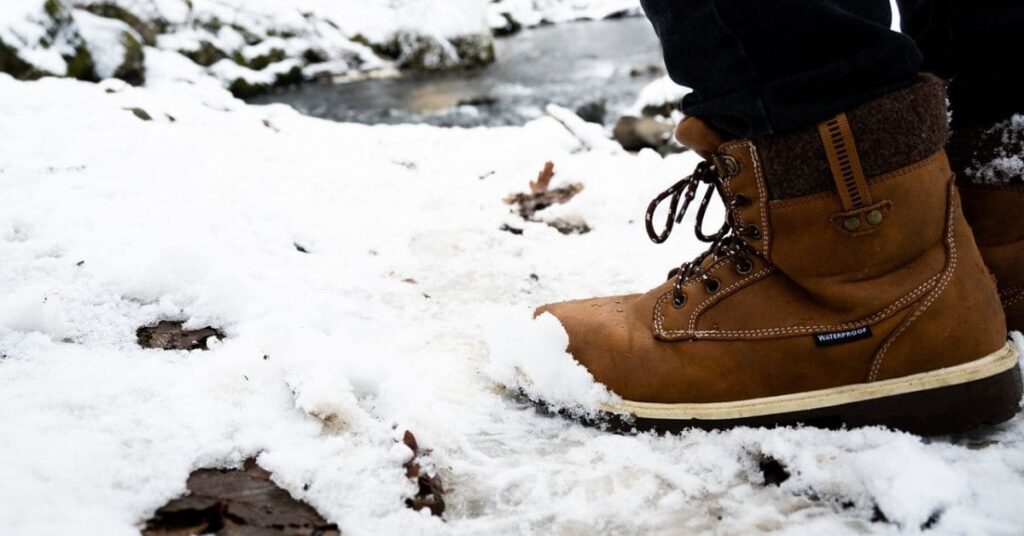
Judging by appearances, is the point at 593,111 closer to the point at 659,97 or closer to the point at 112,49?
the point at 659,97

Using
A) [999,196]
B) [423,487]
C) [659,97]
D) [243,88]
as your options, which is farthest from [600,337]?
[243,88]

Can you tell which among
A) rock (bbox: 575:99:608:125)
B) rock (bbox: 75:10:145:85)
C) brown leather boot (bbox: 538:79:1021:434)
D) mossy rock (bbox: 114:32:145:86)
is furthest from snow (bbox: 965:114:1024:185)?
mossy rock (bbox: 114:32:145:86)

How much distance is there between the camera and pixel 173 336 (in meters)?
1.06

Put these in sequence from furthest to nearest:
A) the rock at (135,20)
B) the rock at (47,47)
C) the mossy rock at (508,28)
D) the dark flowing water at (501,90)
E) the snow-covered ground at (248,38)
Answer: the mossy rock at (508,28) → the rock at (135,20) → the dark flowing water at (501,90) → the snow-covered ground at (248,38) → the rock at (47,47)

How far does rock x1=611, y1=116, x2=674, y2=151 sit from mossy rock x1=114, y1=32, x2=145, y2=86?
4809 mm

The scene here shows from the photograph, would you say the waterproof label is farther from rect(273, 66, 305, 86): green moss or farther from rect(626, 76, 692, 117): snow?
rect(273, 66, 305, 86): green moss

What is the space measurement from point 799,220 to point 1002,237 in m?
0.37

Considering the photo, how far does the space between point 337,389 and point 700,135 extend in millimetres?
597

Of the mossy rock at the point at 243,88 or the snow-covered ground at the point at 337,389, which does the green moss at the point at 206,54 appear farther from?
the snow-covered ground at the point at 337,389

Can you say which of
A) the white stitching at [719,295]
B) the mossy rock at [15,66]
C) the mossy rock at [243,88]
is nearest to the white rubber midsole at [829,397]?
the white stitching at [719,295]

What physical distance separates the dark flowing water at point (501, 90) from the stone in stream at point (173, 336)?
5.26m

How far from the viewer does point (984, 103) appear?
101 cm

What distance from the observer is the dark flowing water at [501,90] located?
Result: 668cm

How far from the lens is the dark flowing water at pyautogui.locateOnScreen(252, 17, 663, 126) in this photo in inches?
263
